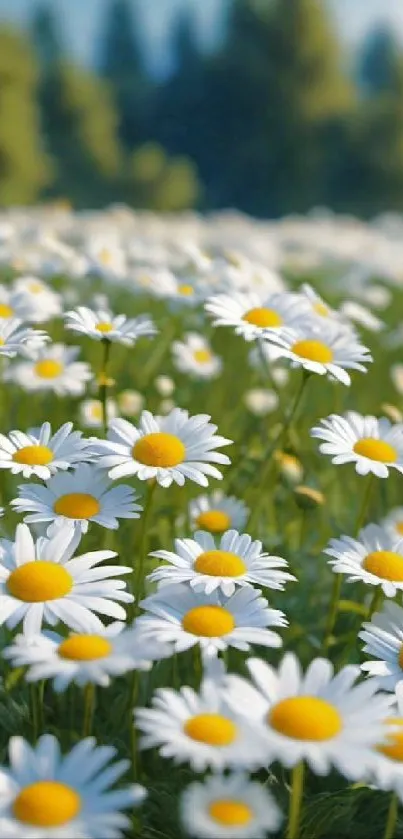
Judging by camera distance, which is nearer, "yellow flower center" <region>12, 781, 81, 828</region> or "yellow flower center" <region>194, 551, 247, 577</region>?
"yellow flower center" <region>12, 781, 81, 828</region>

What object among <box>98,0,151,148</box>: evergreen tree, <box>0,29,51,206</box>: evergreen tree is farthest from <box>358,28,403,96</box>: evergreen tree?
<box>0,29,51,206</box>: evergreen tree

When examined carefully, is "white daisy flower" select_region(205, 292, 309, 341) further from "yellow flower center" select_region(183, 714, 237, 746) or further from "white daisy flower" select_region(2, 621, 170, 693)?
"yellow flower center" select_region(183, 714, 237, 746)

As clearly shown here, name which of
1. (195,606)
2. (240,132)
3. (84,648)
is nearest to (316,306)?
(195,606)

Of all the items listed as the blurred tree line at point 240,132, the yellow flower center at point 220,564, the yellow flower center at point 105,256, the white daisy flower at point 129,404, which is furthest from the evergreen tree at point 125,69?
the yellow flower center at point 220,564

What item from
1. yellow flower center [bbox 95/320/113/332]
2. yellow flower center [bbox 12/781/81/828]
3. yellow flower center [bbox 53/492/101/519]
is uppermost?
yellow flower center [bbox 95/320/113/332]

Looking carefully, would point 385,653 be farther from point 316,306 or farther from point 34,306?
point 34,306

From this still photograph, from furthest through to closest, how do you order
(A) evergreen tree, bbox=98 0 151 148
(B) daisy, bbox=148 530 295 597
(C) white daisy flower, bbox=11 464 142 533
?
(A) evergreen tree, bbox=98 0 151 148
(C) white daisy flower, bbox=11 464 142 533
(B) daisy, bbox=148 530 295 597

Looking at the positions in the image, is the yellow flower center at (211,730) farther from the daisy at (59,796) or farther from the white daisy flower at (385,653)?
the white daisy flower at (385,653)

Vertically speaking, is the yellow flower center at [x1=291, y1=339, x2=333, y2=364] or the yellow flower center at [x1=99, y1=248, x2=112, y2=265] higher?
the yellow flower center at [x1=291, y1=339, x2=333, y2=364]
